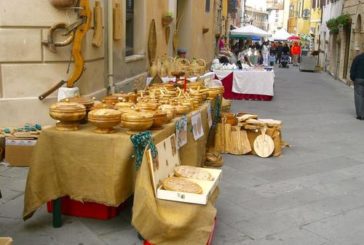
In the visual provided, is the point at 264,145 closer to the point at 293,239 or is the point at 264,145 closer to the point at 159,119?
the point at 293,239

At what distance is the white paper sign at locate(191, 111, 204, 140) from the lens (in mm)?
4895

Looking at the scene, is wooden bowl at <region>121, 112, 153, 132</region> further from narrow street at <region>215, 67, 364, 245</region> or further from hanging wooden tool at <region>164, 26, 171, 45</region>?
hanging wooden tool at <region>164, 26, 171, 45</region>

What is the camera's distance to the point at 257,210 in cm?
460

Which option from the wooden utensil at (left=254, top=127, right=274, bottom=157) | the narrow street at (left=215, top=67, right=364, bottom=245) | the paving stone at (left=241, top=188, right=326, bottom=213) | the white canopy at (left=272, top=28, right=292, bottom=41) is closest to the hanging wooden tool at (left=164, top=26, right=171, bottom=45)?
the narrow street at (left=215, top=67, right=364, bottom=245)

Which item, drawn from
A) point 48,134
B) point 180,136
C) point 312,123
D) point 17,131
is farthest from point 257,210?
point 312,123

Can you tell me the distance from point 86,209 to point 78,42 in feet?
9.29

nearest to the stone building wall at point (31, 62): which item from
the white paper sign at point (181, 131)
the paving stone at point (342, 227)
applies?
the white paper sign at point (181, 131)

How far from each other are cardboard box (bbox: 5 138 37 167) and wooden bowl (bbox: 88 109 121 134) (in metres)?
2.33

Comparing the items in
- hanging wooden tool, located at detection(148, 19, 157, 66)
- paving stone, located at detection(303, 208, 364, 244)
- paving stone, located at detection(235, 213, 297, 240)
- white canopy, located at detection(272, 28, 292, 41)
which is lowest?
paving stone, located at detection(303, 208, 364, 244)

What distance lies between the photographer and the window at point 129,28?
9555 millimetres

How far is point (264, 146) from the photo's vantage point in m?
6.79

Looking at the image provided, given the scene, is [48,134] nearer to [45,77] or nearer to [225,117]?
[45,77]

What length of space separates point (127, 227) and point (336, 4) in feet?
75.1

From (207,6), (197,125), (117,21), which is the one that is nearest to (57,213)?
(197,125)
